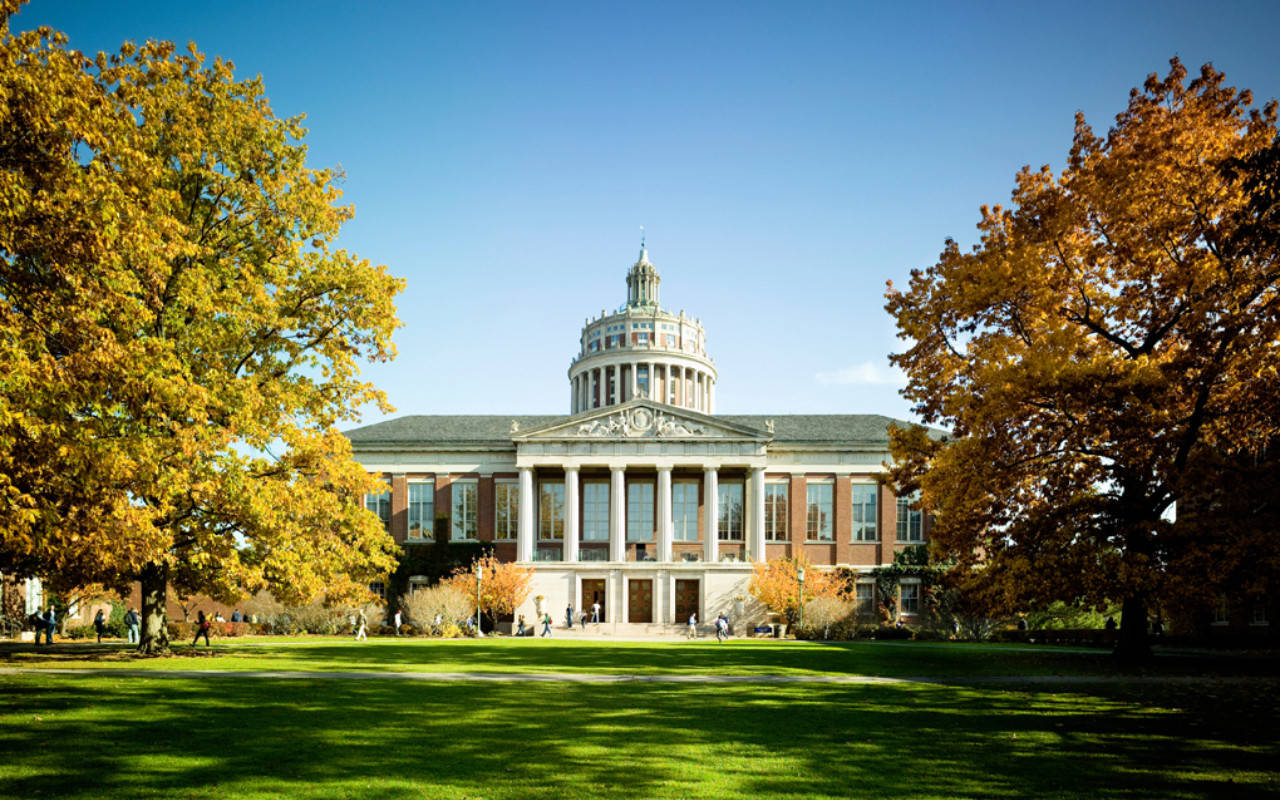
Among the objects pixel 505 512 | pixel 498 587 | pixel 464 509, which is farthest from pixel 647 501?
pixel 498 587

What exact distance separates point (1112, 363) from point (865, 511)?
43.4m

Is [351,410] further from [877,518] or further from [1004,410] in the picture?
[877,518]

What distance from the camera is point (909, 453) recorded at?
27.8m

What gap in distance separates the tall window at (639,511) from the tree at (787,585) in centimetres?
1023

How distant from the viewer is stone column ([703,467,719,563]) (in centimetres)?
6234

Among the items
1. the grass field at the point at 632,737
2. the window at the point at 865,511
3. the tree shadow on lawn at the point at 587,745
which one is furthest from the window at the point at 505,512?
the tree shadow on lawn at the point at 587,745

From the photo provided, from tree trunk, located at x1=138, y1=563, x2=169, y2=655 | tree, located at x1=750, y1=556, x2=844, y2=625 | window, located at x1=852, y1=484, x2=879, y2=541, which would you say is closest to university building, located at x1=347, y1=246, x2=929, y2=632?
window, located at x1=852, y1=484, x2=879, y2=541

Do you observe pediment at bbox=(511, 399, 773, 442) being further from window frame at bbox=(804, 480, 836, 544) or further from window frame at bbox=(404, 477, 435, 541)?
window frame at bbox=(404, 477, 435, 541)

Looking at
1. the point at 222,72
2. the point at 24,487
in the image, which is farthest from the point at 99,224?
the point at 222,72

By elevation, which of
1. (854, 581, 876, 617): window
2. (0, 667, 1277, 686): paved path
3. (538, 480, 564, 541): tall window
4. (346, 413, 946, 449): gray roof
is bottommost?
(854, 581, 876, 617): window

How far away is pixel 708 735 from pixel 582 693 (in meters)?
5.69

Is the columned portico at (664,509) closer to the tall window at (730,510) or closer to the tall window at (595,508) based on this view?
the tall window at (730,510)

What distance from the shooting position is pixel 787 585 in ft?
183

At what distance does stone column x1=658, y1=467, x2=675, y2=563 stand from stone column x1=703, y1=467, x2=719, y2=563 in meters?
2.62
